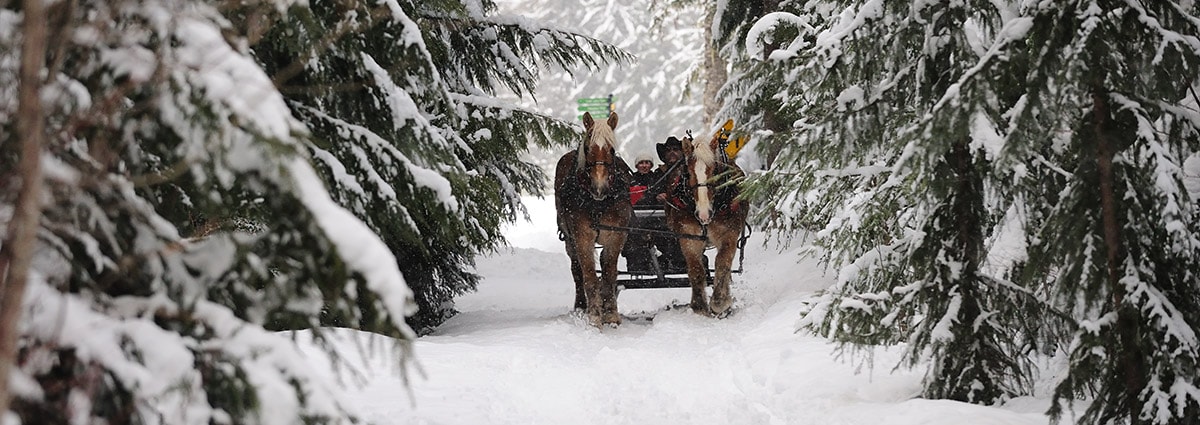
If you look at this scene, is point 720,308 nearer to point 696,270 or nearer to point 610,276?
point 696,270

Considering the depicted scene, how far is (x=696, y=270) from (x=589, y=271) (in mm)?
1210

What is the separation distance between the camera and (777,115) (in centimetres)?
765

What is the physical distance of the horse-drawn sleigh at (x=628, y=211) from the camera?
933 cm

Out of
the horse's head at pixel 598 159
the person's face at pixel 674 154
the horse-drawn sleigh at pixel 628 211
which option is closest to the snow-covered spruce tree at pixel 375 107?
the horse's head at pixel 598 159

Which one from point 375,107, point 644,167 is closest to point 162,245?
point 375,107

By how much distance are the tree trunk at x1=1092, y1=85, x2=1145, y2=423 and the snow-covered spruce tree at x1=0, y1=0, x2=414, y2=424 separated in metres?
3.27

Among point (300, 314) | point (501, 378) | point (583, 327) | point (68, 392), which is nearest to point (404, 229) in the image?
point (300, 314)

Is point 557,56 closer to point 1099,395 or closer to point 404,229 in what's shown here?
point 404,229

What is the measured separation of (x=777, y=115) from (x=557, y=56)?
6.45 feet

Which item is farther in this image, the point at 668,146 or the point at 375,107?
the point at 668,146

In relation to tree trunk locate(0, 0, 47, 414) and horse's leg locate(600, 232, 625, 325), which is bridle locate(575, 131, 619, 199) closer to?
horse's leg locate(600, 232, 625, 325)

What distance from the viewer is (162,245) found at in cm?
231

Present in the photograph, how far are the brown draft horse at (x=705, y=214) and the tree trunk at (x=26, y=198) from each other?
7765mm

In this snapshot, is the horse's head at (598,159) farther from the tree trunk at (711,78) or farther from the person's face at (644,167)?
the tree trunk at (711,78)
